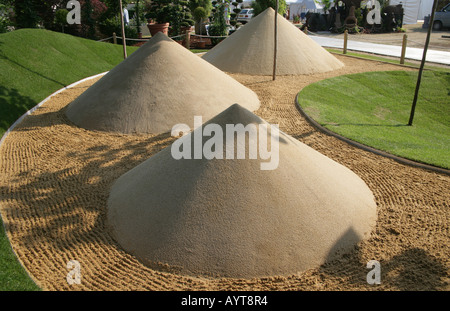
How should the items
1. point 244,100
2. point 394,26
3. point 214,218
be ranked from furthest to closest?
1. point 394,26
2. point 244,100
3. point 214,218

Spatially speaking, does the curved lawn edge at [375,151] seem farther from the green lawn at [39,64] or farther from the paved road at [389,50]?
the paved road at [389,50]

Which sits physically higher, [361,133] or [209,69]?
[209,69]

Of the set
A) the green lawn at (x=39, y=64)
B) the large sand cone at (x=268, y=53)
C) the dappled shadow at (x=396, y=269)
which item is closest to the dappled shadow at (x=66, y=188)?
the green lawn at (x=39, y=64)

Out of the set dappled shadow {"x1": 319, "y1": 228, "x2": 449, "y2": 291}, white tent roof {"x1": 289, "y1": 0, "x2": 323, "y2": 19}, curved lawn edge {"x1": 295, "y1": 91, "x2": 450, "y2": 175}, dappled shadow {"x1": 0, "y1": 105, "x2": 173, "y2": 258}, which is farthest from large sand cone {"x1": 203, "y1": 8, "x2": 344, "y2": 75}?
white tent roof {"x1": 289, "y1": 0, "x2": 323, "y2": 19}

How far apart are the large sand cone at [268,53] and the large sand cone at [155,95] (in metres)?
4.71

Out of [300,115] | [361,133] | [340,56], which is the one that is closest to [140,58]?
[300,115]

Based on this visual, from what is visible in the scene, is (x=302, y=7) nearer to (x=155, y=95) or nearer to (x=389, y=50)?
(x=389, y=50)

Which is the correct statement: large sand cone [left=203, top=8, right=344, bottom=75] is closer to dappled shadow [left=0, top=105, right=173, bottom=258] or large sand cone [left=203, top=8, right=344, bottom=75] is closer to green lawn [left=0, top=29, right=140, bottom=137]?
green lawn [left=0, top=29, right=140, bottom=137]

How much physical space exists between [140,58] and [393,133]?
7.43 metres

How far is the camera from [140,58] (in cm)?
1134

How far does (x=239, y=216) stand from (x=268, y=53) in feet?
41.6

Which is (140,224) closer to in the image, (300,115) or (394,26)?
(300,115)

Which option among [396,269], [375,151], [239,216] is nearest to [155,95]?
[375,151]

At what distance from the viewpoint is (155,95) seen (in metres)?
10.6
